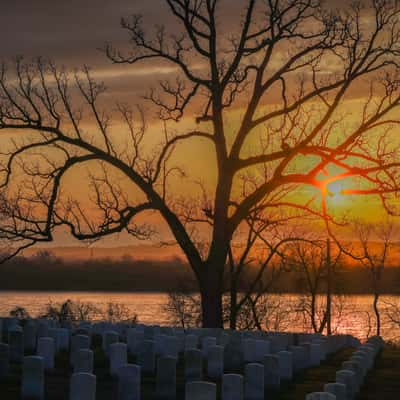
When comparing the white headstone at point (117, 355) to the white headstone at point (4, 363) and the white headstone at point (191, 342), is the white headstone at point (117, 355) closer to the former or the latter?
the white headstone at point (4, 363)

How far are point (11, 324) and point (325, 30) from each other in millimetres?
12792

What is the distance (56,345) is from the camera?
16.3 m

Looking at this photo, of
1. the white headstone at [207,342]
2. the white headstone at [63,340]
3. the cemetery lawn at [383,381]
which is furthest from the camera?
the white headstone at [63,340]

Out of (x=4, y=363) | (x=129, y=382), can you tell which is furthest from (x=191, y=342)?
(x=129, y=382)

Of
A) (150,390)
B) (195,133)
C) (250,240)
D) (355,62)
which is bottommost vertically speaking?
(150,390)

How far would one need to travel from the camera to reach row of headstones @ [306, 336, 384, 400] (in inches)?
376

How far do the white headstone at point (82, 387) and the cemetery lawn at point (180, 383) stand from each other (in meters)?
1.57

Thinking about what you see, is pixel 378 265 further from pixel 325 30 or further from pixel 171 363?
pixel 171 363

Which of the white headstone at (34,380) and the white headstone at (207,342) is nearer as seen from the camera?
the white headstone at (34,380)

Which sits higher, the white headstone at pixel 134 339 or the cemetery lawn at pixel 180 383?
the white headstone at pixel 134 339

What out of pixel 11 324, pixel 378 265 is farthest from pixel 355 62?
pixel 378 265

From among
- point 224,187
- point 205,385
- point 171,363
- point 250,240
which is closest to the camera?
point 205,385

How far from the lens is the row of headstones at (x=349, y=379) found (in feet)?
31.3

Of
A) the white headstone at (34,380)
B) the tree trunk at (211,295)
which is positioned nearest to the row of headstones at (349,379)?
the white headstone at (34,380)
